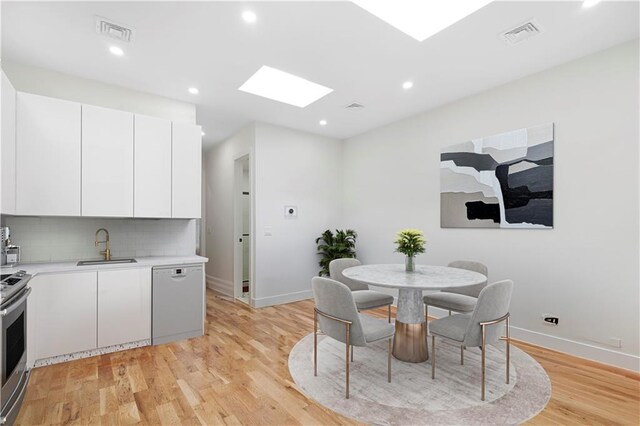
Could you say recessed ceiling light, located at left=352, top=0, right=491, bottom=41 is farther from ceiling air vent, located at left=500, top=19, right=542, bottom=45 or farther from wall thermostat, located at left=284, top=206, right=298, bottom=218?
wall thermostat, located at left=284, top=206, right=298, bottom=218

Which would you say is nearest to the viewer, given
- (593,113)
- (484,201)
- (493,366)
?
(493,366)

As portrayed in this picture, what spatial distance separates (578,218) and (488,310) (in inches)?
65.1

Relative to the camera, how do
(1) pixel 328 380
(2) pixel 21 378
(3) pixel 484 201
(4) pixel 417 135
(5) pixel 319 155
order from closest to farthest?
(2) pixel 21 378 < (1) pixel 328 380 < (3) pixel 484 201 < (4) pixel 417 135 < (5) pixel 319 155

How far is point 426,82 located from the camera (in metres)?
3.54

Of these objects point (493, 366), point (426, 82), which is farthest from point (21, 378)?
point (426, 82)

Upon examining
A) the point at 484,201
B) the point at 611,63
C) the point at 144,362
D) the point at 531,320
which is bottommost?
the point at 144,362

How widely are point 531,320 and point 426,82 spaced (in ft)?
9.27

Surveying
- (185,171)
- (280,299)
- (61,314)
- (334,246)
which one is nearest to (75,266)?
(61,314)

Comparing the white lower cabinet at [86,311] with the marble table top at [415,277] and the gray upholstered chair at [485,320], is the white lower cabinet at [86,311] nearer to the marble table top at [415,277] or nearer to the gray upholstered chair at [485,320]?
the marble table top at [415,277]

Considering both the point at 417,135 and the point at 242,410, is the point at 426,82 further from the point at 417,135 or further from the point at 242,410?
the point at 242,410

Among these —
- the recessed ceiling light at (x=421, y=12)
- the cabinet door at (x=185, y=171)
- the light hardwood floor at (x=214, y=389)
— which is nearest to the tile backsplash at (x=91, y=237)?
the cabinet door at (x=185, y=171)

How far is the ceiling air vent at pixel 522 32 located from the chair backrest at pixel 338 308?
2497 millimetres

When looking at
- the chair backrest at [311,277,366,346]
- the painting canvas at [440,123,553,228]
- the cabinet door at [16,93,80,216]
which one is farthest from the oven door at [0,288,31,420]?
the painting canvas at [440,123,553,228]

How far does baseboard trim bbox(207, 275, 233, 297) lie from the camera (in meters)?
5.58
